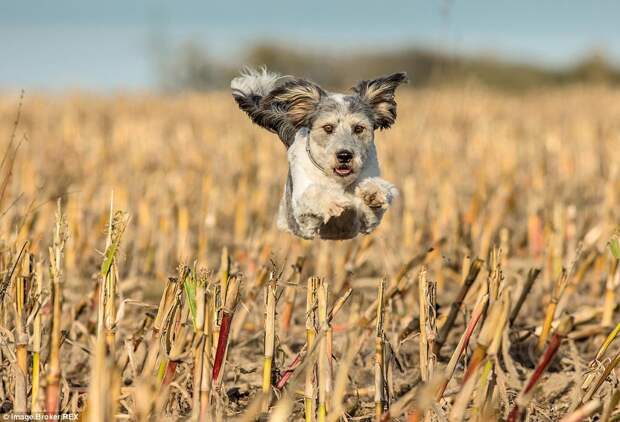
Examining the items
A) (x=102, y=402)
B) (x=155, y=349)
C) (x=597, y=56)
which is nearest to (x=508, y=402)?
(x=155, y=349)

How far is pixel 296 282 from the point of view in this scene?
4.28m

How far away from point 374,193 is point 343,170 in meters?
0.09

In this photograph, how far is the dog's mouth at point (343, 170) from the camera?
1.96m

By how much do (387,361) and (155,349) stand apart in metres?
0.93

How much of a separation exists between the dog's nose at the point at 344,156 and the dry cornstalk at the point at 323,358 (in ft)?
3.75

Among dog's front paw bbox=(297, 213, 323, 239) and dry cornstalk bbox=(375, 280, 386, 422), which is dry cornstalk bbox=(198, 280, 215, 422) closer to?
dry cornstalk bbox=(375, 280, 386, 422)

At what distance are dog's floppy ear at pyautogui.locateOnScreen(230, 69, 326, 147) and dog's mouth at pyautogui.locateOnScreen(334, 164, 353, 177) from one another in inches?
7.0

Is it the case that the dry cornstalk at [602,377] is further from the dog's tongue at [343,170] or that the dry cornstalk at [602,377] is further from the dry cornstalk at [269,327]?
the dog's tongue at [343,170]

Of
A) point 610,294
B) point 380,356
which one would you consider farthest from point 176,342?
point 610,294

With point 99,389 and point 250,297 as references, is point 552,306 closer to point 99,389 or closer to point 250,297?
point 250,297

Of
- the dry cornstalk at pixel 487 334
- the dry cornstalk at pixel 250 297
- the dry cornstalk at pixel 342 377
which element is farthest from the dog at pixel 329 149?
the dry cornstalk at pixel 250 297

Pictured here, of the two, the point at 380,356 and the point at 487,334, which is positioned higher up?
the point at 487,334

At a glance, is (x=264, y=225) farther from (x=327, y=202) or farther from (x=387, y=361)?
(x=327, y=202)

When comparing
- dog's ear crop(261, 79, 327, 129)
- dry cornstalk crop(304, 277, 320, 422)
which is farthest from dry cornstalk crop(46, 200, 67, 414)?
dog's ear crop(261, 79, 327, 129)
